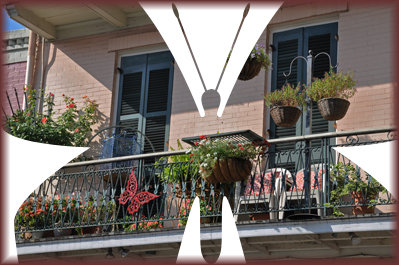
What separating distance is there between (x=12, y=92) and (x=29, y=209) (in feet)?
9.68

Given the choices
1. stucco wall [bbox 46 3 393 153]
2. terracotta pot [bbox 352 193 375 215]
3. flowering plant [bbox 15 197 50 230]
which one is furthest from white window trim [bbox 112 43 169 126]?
terracotta pot [bbox 352 193 375 215]

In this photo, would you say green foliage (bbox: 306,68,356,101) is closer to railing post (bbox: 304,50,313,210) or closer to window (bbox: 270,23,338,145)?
railing post (bbox: 304,50,313,210)

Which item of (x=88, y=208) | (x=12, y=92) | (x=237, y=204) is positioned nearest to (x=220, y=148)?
(x=237, y=204)

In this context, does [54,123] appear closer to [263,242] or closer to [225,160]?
[225,160]

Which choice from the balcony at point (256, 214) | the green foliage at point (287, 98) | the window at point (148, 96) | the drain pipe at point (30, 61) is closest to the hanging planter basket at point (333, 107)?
the green foliage at point (287, 98)

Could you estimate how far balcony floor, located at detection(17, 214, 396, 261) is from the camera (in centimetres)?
830

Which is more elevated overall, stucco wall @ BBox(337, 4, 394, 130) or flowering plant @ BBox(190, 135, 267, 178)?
stucco wall @ BBox(337, 4, 394, 130)

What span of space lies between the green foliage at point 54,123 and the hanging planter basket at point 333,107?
3.93m

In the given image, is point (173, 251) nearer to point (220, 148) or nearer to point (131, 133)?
point (220, 148)

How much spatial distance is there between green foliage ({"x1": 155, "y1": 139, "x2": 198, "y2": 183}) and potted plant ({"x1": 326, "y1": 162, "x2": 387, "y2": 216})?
1672 mm

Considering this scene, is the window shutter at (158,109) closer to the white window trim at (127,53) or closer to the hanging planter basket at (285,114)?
the white window trim at (127,53)

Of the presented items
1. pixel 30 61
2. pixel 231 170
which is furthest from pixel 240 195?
pixel 30 61

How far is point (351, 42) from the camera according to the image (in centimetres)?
1048

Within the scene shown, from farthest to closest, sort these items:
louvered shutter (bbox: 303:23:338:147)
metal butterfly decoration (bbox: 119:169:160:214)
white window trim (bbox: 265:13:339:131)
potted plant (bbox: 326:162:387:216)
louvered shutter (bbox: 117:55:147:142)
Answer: louvered shutter (bbox: 117:55:147:142) → white window trim (bbox: 265:13:339:131) → louvered shutter (bbox: 303:23:338:147) → metal butterfly decoration (bbox: 119:169:160:214) → potted plant (bbox: 326:162:387:216)
